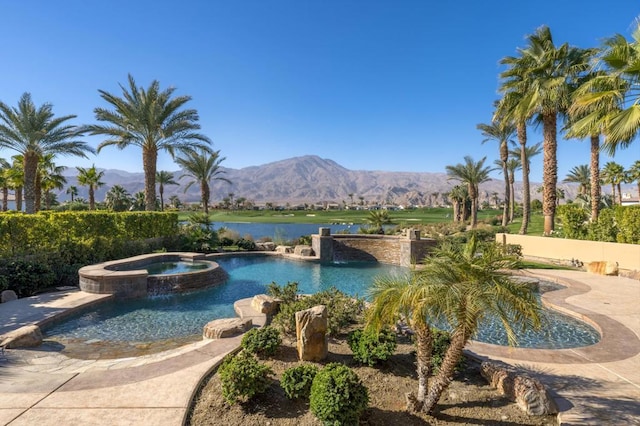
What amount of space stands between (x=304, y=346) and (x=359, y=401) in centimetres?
200

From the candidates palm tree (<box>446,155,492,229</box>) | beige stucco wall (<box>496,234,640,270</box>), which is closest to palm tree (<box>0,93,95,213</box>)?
beige stucco wall (<box>496,234,640,270</box>)

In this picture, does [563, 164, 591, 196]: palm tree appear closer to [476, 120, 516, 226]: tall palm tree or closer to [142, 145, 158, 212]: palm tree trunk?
[476, 120, 516, 226]: tall palm tree

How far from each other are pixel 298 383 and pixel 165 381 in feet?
7.37

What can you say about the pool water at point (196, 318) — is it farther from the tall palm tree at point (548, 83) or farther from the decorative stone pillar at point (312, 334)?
the tall palm tree at point (548, 83)

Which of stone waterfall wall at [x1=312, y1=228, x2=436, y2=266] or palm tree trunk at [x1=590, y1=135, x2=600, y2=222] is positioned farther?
palm tree trunk at [x1=590, y1=135, x2=600, y2=222]

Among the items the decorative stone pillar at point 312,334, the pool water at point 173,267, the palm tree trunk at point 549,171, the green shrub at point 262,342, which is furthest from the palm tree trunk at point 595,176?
the pool water at point 173,267

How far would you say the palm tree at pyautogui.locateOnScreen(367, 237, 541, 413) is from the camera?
3.58 metres

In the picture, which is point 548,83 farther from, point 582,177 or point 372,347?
point 582,177

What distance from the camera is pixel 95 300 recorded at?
10.4m

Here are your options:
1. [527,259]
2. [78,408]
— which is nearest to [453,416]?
[78,408]

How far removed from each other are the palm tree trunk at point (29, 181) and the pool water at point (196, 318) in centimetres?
1565

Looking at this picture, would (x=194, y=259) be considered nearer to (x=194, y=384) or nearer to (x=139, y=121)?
(x=139, y=121)

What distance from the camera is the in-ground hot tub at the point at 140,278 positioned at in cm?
1121

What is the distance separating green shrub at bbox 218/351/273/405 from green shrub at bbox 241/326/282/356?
1.31 m
